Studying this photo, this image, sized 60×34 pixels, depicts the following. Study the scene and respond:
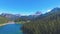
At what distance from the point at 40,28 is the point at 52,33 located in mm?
1425

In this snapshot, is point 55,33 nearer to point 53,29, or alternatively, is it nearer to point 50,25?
point 53,29

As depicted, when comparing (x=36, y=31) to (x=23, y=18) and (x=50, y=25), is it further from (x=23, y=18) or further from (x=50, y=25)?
(x=23, y=18)

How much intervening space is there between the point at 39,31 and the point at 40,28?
0.25 m

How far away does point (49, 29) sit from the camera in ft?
26.9

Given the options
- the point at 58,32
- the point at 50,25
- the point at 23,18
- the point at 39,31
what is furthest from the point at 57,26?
the point at 23,18

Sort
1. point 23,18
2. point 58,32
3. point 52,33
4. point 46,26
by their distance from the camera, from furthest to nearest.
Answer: point 23,18 < point 46,26 < point 52,33 < point 58,32

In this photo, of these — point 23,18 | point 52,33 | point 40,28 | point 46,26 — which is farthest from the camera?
point 23,18

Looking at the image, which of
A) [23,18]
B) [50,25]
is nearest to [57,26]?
[50,25]

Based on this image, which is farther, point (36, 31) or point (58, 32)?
point (36, 31)

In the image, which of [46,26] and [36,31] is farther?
[36,31]

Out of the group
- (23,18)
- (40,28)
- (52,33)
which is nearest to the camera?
(52,33)

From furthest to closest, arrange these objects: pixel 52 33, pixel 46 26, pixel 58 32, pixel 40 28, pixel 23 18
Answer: pixel 23 18 → pixel 40 28 → pixel 46 26 → pixel 52 33 → pixel 58 32

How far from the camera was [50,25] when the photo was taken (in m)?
8.31

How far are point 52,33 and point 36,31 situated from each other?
1773mm
